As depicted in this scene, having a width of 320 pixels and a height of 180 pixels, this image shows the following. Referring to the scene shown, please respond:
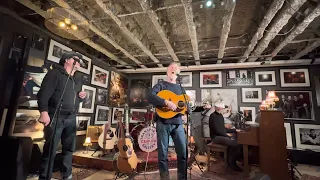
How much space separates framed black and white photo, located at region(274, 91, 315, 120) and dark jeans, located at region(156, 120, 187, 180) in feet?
15.9

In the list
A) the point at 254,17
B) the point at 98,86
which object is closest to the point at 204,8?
the point at 254,17

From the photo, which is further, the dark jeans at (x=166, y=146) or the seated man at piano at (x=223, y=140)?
the seated man at piano at (x=223, y=140)

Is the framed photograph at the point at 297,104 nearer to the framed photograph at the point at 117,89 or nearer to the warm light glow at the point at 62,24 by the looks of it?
the framed photograph at the point at 117,89

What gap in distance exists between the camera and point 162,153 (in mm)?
2293

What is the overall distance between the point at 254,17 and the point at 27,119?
16.7 feet

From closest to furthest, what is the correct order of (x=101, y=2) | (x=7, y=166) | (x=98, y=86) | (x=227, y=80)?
(x=7, y=166) < (x=101, y=2) < (x=98, y=86) < (x=227, y=80)

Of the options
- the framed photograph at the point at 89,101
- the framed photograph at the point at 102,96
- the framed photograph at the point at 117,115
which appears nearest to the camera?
the framed photograph at the point at 117,115

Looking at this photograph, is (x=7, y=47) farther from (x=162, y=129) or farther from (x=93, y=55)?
(x=162, y=129)

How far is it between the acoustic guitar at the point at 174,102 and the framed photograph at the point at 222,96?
403cm

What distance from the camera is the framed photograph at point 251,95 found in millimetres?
5824

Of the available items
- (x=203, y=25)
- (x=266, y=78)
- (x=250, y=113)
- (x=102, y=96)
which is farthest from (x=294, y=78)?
(x=102, y=96)

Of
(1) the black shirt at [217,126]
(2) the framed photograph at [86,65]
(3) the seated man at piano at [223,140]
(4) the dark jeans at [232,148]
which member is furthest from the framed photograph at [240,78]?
(2) the framed photograph at [86,65]

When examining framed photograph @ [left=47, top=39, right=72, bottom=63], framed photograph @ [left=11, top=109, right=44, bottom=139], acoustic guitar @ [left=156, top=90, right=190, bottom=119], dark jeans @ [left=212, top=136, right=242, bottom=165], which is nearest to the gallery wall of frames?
dark jeans @ [left=212, top=136, right=242, bottom=165]

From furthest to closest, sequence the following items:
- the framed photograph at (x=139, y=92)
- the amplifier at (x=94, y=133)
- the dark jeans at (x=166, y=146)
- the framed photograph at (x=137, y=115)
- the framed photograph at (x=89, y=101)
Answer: the framed photograph at (x=139, y=92)
the framed photograph at (x=137, y=115)
the framed photograph at (x=89, y=101)
the amplifier at (x=94, y=133)
the dark jeans at (x=166, y=146)
